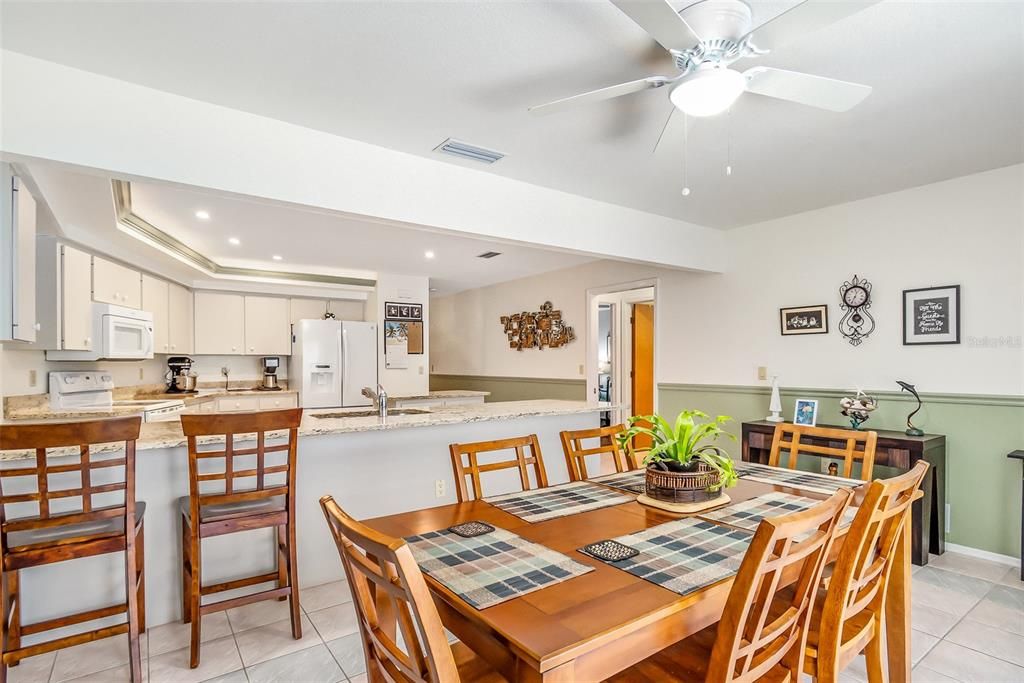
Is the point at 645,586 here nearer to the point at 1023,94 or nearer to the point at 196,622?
the point at 196,622

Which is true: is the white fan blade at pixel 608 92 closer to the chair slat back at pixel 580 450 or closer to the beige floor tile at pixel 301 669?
the chair slat back at pixel 580 450

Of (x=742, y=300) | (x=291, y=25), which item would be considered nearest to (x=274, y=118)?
(x=291, y=25)

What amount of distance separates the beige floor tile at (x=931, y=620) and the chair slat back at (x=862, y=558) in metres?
1.18

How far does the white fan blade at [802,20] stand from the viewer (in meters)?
1.32

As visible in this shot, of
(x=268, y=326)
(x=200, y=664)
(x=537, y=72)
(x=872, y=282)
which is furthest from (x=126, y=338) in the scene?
(x=872, y=282)

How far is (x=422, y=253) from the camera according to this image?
5.18 metres

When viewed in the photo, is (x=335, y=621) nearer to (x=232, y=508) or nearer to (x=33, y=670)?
(x=232, y=508)

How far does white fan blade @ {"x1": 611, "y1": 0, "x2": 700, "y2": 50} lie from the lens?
135 cm

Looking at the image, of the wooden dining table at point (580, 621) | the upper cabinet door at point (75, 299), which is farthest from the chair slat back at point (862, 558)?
the upper cabinet door at point (75, 299)

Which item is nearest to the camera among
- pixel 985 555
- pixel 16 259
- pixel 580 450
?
pixel 16 259

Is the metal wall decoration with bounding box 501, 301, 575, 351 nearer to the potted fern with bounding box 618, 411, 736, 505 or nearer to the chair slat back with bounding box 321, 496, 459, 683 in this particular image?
the potted fern with bounding box 618, 411, 736, 505

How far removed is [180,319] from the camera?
210 inches

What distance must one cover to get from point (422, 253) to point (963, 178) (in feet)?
13.5

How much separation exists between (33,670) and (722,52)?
3.36 meters
